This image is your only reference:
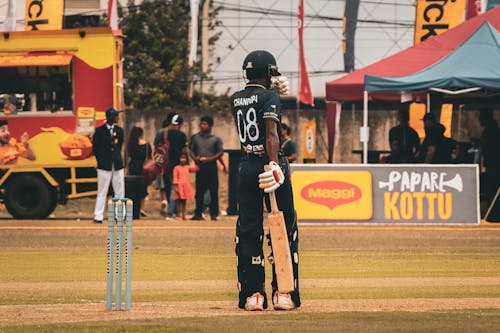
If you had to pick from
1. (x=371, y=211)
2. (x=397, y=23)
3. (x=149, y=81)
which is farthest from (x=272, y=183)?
(x=397, y=23)

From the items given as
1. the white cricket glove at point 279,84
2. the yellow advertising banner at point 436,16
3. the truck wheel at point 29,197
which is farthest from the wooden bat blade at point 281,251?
the yellow advertising banner at point 436,16

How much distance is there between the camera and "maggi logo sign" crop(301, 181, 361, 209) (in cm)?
2166

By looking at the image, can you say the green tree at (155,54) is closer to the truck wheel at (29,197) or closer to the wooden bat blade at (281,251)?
the truck wheel at (29,197)

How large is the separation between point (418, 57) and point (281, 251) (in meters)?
14.5

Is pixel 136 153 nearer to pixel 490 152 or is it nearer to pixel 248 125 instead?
pixel 490 152

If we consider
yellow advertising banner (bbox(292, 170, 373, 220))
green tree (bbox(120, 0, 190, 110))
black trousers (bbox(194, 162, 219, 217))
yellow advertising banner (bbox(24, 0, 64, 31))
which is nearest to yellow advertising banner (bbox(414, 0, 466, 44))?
yellow advertising banner (bbox(292, 170, 373, 220))

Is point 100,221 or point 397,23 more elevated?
point 397,23

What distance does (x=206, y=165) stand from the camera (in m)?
23.1

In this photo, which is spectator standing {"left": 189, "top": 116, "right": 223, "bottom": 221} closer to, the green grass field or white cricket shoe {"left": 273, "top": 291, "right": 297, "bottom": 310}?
the green grass field

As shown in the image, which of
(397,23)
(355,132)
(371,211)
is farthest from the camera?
(397,23)

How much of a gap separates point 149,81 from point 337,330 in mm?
32654

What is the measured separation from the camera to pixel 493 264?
14656mm

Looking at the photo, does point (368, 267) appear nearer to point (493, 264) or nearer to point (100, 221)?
point (493, 264)

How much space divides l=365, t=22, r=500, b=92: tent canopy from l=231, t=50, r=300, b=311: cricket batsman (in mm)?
12067
